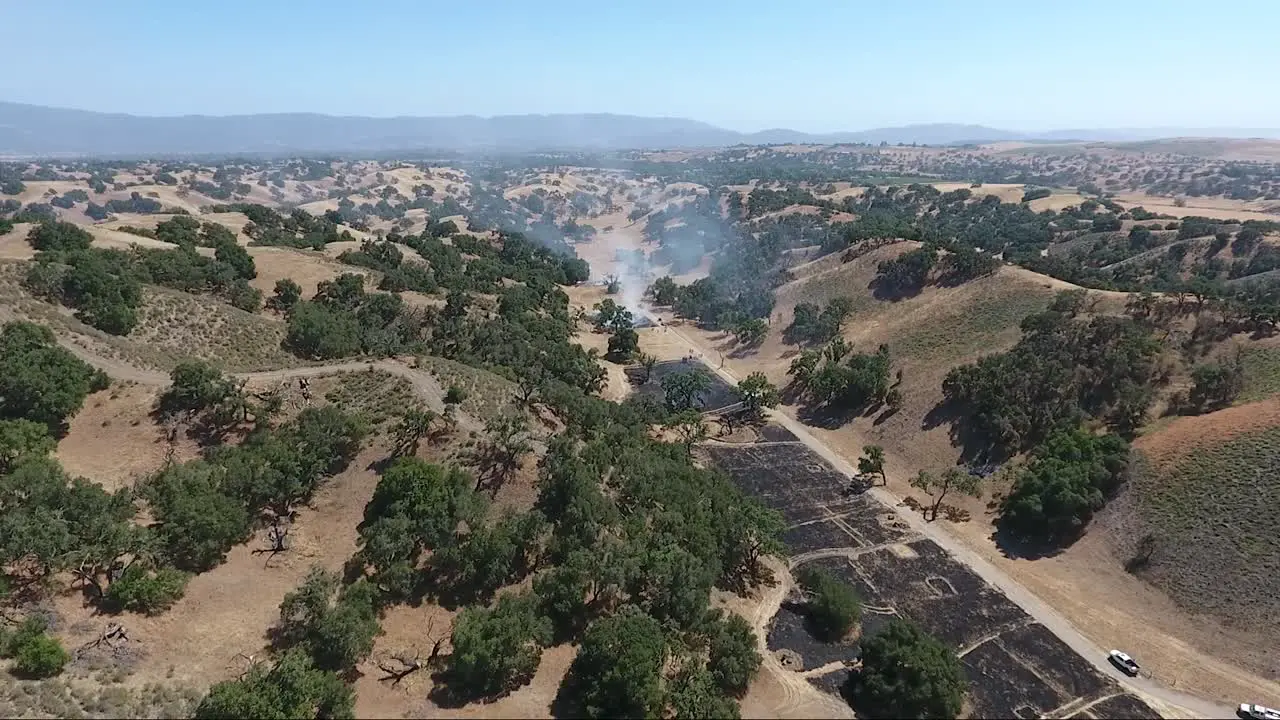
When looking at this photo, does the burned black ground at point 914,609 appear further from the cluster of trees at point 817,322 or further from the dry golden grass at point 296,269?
the dry golden grass at point 296,269

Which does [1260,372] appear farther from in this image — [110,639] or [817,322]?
[110,639]

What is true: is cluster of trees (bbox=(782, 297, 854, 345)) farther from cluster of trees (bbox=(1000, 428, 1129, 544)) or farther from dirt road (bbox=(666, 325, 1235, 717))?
cluster of trees (bbox=(1000, 428, 1129, 544))

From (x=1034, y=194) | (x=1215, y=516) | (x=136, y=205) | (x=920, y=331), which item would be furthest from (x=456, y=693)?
(x=136, y=205)

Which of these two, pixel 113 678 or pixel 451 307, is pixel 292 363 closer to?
pixel 451 307

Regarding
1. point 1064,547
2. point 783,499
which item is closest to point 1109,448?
point 1064,547

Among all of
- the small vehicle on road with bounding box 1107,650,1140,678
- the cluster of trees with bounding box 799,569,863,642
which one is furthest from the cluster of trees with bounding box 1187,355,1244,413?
the cluster of trees with bounding box 799,569,863,642
